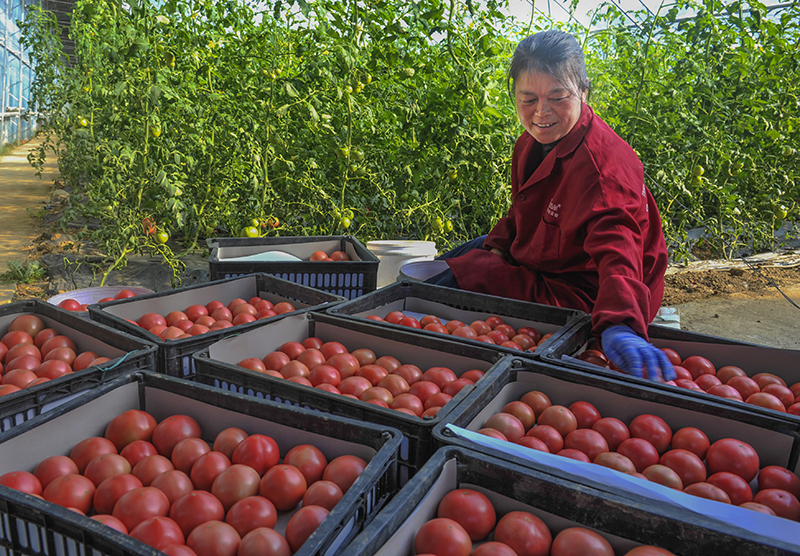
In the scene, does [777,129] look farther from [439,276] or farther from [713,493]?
[713,493]

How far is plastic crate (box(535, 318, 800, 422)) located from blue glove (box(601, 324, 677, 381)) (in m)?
0.10

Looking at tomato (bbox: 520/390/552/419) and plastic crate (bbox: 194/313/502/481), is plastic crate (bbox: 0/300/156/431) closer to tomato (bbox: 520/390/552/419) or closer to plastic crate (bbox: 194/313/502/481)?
plastic crate (bbox: 194/313/502/481)

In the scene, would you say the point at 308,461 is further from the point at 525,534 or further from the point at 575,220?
the point at 575,220

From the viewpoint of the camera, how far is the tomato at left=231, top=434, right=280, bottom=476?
3.44 ft

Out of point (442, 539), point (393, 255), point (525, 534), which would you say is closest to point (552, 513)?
point (525, 534)

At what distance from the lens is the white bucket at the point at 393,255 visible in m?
3.26

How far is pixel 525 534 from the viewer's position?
86cm

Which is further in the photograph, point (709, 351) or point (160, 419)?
point (709, 351)

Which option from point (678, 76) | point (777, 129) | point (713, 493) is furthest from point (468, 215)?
point (713, 493)

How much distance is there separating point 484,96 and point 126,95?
6.62ft

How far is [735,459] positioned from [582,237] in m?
1.00

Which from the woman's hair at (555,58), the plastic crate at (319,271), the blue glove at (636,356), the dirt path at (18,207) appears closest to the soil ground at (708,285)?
the dirt path at (18,207)

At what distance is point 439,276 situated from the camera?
2.54 meters

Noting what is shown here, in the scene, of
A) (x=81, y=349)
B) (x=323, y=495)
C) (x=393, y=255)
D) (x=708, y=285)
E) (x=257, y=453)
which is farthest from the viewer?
(x=708, y=285)
